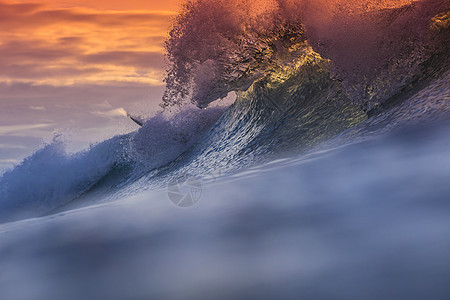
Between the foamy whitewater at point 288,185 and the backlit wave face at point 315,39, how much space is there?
0.01 m

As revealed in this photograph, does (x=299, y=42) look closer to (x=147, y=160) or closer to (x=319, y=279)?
(x=147, y=160)

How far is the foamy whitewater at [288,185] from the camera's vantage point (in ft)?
4.39

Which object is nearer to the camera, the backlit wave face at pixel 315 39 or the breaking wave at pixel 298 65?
the breaking wave at pixel 298 65

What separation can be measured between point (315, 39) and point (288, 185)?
2.76 metres

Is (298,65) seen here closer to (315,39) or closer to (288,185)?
(315,39)

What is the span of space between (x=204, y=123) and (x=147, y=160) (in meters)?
0.94

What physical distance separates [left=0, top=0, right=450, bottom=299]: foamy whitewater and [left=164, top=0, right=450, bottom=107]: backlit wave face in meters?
0.01

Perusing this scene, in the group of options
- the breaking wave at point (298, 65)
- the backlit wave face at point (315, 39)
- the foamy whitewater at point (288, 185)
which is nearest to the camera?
the foamy whitewater at point (288, 185)

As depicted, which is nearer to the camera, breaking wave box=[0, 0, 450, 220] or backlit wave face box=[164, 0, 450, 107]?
Answer: breaking wave box=[0, 0, 450, 220]

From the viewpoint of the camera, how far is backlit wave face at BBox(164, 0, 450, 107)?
4.30 m

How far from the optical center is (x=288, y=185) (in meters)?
2.05

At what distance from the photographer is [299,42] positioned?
4766 millimetres

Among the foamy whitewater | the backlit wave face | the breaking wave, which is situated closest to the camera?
the foamy whitewater

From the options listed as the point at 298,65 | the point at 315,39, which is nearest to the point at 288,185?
the point at 315,39
